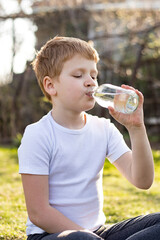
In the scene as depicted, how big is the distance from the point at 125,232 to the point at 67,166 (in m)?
0.48

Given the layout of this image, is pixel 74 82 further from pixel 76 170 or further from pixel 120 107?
pixel 76 170

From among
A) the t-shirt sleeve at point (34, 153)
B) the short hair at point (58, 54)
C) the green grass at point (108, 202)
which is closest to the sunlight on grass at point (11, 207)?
the green grass at point (108, 202)

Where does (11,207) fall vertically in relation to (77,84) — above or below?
below

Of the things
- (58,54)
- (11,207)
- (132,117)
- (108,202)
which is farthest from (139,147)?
(108,202)

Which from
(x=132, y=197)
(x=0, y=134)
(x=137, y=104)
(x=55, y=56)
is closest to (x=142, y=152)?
(x=137, y=104)

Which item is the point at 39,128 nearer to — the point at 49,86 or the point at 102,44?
the point at 49,86

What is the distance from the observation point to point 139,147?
1923mm

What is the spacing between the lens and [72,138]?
204cm

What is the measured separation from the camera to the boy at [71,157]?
6.10ft

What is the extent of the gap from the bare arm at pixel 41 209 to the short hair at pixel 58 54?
60cm

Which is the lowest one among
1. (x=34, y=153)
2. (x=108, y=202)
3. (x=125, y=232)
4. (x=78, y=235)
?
(x=108, y=202)

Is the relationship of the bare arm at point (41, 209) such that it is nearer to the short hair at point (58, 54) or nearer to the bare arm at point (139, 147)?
the bare arm at point (139, 147)

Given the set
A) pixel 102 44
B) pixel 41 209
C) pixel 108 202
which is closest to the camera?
pixel 41 209

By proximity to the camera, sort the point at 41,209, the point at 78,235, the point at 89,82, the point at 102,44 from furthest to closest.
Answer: the point at 102,44 → the point at 89,82 → the point at 41,209 → the point at 78,235
